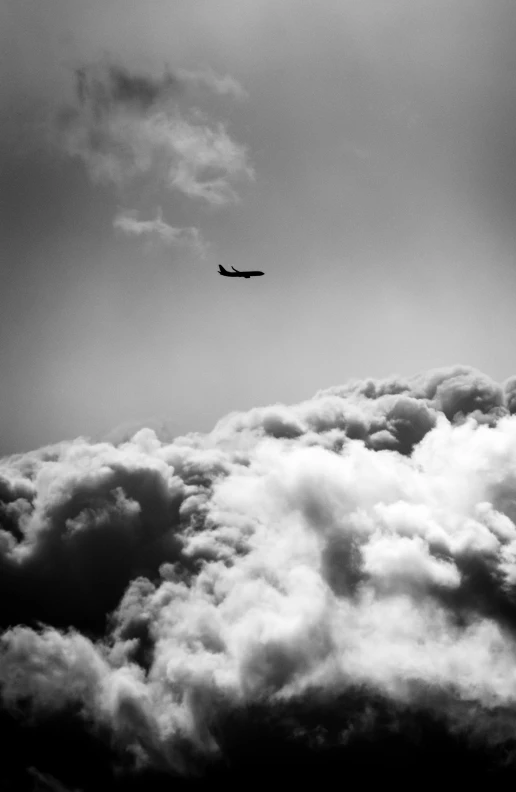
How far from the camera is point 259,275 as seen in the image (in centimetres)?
18562
